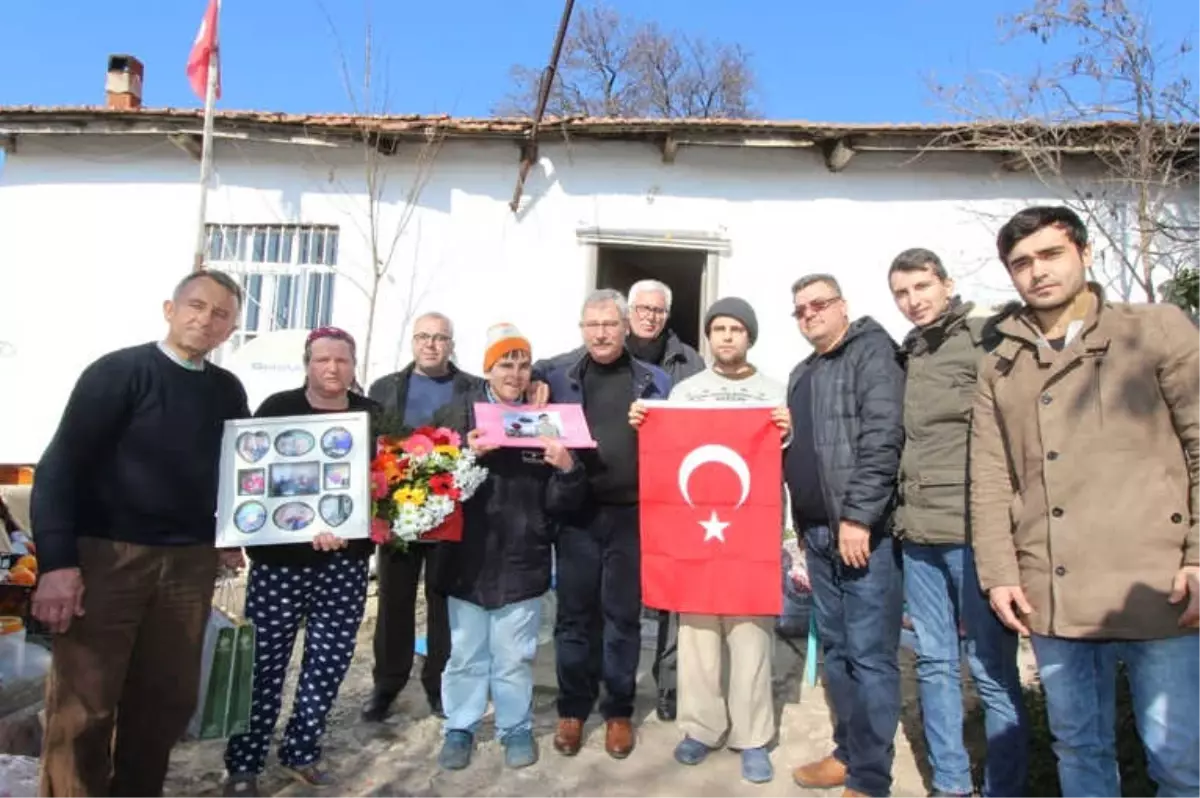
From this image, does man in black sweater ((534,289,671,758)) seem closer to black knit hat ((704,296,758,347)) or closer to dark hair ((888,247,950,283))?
black knit hat ((704,296,758,347))

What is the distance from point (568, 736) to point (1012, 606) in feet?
6.98

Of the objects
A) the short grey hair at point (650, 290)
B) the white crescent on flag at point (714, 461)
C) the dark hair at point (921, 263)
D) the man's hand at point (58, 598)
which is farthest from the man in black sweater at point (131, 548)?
the dark hair at point (921, 263)

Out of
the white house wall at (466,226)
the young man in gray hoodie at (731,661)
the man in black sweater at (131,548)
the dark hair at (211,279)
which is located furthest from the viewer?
the white house wall at (466,226)

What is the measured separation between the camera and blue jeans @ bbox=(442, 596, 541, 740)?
3.51 metres

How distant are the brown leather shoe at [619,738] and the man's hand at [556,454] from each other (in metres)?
1.34

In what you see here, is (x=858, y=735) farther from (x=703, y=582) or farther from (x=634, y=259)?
(x=634, y=259)

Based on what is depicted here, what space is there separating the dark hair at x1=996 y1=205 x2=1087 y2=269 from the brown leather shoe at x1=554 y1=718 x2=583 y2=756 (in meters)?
2.80

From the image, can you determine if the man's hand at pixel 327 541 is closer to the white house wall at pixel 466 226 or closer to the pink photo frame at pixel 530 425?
the pink photo frame at pixel 530 425

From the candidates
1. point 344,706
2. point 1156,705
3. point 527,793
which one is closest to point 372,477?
point 527,793

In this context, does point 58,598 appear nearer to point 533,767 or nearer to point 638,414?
point 533,767

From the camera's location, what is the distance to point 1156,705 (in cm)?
228

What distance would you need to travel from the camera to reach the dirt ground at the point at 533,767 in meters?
3.35

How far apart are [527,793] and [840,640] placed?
4.95 ft

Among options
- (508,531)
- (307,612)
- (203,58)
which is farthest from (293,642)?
(203,58)
